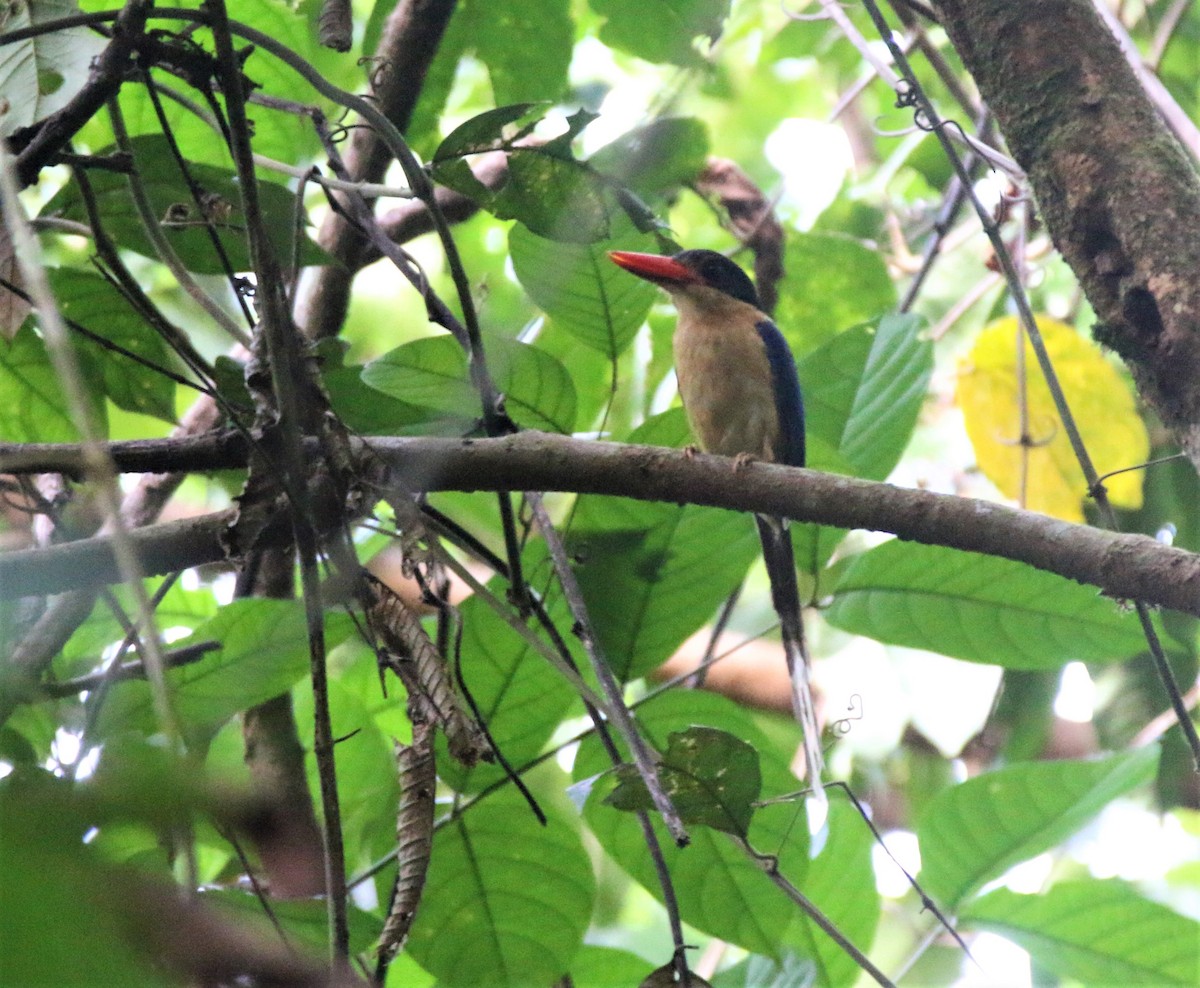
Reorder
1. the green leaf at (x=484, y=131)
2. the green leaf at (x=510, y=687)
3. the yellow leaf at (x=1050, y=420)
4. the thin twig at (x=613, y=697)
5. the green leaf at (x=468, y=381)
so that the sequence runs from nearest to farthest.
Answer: the thin twig at (x=613, y=697) → the green leaf at (x=484, y=131) → the green leaf at (x=468, y=381) → the green leaf at (x=510, y=687) → the yellow leaf at (x=1050, y=420)

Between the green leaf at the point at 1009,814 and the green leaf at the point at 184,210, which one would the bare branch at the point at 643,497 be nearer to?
the green leaf at the point at 184,210

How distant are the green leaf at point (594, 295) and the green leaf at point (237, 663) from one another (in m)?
0.77

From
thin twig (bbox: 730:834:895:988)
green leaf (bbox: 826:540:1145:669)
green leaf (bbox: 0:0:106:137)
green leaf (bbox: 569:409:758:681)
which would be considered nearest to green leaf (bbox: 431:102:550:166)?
green leaf (bbox: 0:0:106:137)

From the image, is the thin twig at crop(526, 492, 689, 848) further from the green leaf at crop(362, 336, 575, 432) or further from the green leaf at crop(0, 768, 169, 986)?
the green leaf at crop(0, 768, 169, 986)

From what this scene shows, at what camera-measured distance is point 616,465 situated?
181 centimetres

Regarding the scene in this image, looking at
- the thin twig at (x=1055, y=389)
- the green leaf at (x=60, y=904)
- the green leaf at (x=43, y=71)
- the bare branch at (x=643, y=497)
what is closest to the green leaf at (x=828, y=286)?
the thin twig at (x=1055, y=389)

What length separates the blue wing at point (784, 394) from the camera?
398 cm

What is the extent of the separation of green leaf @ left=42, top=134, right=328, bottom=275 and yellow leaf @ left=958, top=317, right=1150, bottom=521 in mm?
2049

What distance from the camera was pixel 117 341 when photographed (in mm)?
2430

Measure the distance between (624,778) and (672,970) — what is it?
0.89 ft

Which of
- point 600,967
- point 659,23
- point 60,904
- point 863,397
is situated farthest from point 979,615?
point 60,904

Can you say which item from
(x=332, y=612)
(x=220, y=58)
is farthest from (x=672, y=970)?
(x=220, y=58)

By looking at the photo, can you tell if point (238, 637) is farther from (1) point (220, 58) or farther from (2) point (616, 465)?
(1) point (220, 58)

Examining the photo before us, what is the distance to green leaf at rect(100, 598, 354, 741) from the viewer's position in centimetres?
197
